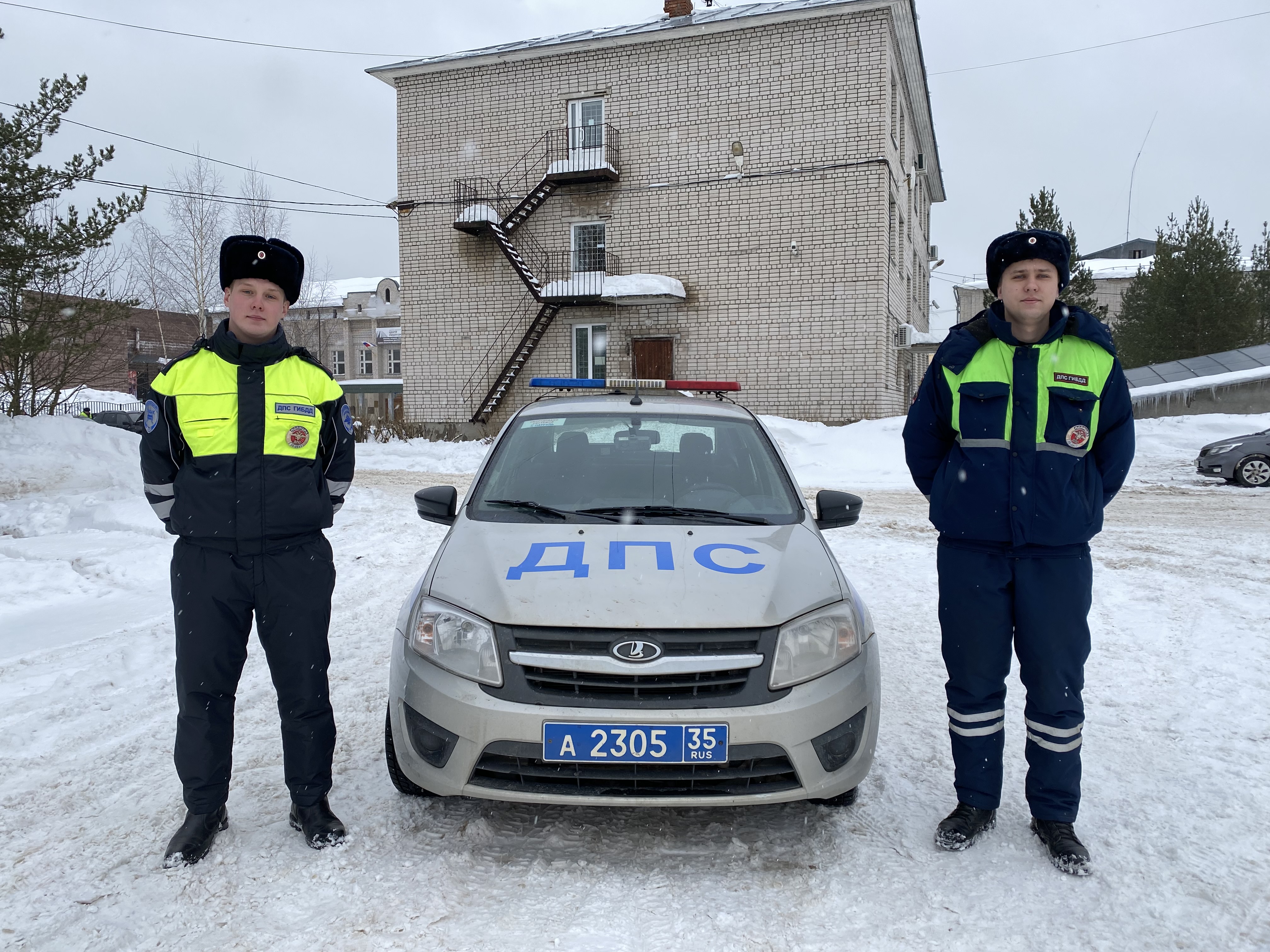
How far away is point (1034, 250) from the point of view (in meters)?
2.70

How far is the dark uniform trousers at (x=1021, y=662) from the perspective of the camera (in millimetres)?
2684

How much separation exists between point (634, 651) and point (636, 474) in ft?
4.18

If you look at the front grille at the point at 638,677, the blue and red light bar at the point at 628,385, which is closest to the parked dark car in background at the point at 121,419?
the blue and red light bar at the point at 628,385

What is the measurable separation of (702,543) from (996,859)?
139 cm

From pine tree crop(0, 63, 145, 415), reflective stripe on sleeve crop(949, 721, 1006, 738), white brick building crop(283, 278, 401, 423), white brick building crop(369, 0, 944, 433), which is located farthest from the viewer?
white brick building crop(283, 278, 401, 423)

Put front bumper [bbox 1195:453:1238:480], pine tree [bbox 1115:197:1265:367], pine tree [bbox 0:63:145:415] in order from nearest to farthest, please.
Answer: pine tree [bbox 0:63:145:415], front bumper [bbox 1195:453:1238:480], pine tree [bbox 1115:197:1265:367]

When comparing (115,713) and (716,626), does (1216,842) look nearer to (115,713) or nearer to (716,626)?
(716,626)

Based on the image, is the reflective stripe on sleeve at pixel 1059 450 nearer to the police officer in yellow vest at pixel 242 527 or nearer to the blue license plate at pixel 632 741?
the blue license plate at pixel 632 741

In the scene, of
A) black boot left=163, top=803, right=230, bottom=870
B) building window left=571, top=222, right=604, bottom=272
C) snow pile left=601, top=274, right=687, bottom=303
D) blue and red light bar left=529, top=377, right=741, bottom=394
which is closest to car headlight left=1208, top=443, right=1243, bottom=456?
snow pile left=601, top=274, right=687, bottom=303

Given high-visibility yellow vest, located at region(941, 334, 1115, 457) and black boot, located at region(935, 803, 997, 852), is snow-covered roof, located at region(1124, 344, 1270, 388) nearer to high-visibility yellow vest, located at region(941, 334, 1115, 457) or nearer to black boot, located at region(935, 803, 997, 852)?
high-visibility yellow vest, located at region(941, 334, 1115, 457)

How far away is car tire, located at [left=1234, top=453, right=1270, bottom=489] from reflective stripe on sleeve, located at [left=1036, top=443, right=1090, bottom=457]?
13.4m

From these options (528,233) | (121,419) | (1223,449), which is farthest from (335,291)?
(1223,449)

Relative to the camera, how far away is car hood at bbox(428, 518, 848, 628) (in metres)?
2.55

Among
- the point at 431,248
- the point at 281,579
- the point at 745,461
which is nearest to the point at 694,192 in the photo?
the point at 431,248
